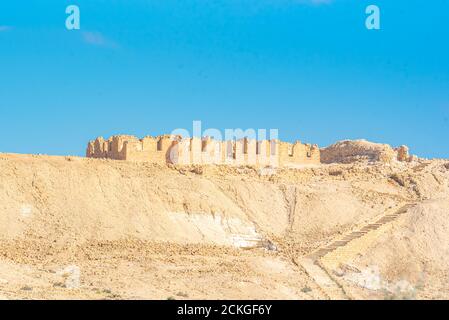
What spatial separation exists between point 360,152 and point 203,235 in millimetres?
26860

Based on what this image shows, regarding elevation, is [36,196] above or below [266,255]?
above

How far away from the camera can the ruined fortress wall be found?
38594 millimetres

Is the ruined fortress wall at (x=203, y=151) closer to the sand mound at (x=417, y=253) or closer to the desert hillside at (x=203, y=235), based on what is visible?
the desert hillside at (x=203, y=235)

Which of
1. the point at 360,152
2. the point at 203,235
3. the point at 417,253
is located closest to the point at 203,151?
the point at 203,235

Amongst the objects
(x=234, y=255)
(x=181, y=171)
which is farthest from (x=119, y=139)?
(x=234, y=255)

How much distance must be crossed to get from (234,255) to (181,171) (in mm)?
8684

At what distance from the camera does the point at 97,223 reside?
1072 inches

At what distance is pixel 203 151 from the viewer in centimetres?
4150

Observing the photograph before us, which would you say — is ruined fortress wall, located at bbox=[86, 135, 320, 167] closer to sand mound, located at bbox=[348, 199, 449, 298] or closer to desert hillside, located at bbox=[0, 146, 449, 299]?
desert hillside, located at bbox=[0, 146, 449, 299]

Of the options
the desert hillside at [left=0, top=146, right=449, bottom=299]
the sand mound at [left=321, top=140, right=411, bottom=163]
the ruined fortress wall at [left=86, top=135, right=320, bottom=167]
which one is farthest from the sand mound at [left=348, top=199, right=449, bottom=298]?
the sand mound at [left=321, top=140, right=411, bottom=163]

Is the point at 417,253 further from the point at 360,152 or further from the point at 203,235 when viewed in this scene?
the point at 360,152

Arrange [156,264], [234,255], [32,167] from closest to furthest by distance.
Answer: [156,264]
[234,255]
[32,167]
